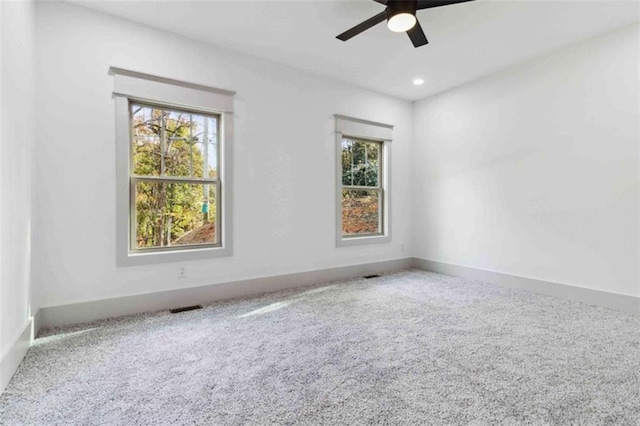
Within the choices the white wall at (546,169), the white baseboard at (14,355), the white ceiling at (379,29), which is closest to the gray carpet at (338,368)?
the white baseboard at (14,355)

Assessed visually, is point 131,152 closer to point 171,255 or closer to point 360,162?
point 171,255

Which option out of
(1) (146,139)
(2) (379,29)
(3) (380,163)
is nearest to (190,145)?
(1) (146,139)

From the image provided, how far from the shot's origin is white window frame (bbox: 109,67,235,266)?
114 inches

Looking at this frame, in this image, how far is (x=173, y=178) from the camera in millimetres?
3193

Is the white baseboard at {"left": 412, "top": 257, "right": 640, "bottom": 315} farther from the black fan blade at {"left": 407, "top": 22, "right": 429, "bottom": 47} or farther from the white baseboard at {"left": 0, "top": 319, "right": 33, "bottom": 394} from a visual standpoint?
the white baseboard at {"left": 0, "top": 319, "right": 33, "bottom": 394}

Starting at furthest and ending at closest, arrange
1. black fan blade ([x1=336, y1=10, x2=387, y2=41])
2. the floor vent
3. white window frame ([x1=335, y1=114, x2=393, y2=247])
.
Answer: white window frame ([x1=335, y1=114, x2=393, y2=247]) → the floor vent → black fan blade ([x1=336, y1=10, x2=387, y2=41])

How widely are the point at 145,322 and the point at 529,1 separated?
14.0 feet

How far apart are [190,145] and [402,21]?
235cm

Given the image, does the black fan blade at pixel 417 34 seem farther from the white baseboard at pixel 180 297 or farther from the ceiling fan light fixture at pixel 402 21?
the white baseboard at pixel 180 297

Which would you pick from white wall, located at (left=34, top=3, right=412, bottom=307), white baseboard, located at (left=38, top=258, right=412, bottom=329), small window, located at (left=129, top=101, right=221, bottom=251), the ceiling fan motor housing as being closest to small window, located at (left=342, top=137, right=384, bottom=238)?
white wall, located at (left=34, top=3, right=412, bottom=307)

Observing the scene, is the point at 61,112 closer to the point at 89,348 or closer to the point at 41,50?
the point at 41,50

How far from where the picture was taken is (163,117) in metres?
3.20

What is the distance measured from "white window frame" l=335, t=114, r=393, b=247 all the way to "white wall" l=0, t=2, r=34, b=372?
3115 mm

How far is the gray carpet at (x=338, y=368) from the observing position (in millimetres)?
1541
